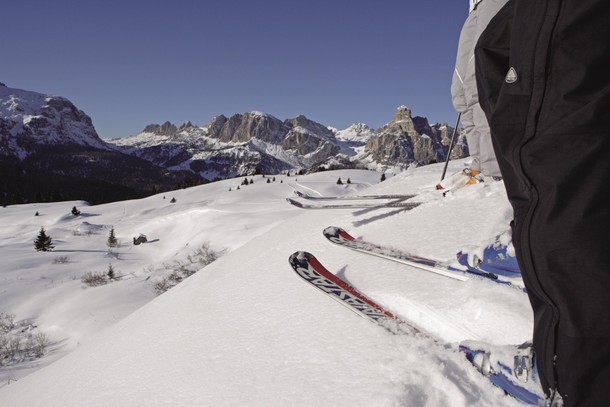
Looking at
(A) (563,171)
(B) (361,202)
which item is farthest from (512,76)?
(B) (361,202)

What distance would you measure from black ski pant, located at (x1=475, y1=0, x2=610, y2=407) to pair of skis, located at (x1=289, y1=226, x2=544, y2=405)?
0.29 metres

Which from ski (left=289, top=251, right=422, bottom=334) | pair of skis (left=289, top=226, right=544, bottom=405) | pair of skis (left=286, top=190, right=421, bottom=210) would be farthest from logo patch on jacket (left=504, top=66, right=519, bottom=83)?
pair of skis (left=286, top=190, right=421, bottom=210)

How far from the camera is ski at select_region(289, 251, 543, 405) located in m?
1.38

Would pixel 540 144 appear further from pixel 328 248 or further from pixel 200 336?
pixel 328 248

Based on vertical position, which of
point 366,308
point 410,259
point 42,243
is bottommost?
point 42,243

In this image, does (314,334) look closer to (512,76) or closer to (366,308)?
(366,308)

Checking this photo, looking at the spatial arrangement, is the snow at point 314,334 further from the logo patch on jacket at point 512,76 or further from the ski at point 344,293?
the logo patch on jacket at point 512,76

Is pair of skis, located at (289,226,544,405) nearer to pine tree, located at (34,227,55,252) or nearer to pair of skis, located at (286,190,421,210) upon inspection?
pair of skis, located at (286,190,421,210)

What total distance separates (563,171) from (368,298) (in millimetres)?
1772

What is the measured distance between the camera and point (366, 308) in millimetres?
2244

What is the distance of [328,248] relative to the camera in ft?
12.6

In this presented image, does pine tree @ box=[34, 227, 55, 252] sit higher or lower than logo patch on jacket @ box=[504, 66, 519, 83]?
lower

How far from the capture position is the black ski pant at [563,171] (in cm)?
88

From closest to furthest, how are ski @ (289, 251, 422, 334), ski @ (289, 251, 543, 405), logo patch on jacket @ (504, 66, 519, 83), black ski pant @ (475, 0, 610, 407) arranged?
black ski pant @ (475, 0, 610, 407) < logo patch on jacket @ (504, 66, 519, 83) < ski @ (289, 251, 543, 405) < ski @ (289, 251, 422, 334)
